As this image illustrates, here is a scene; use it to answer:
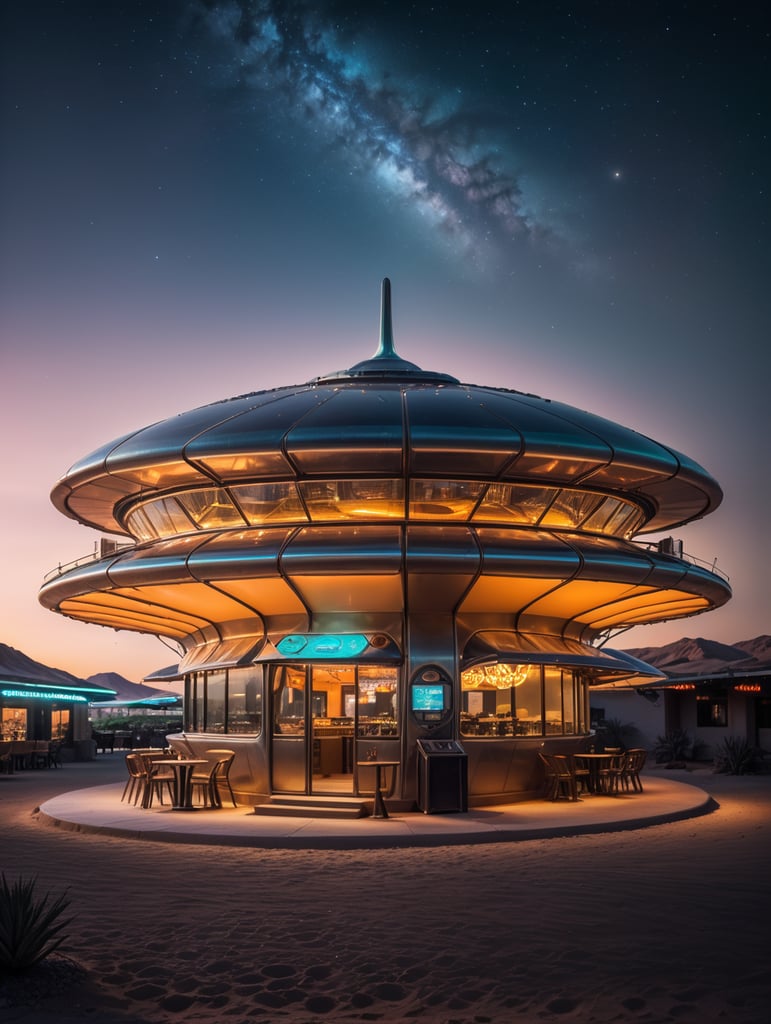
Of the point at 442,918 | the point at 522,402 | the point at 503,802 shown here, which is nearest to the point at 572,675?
the point at 503,802

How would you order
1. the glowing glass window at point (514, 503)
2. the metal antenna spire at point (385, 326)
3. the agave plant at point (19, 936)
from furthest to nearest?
the metal antenna spire at point (385, 326) < the glowing glass window at point (514, 503) < the agave plant at point (19, 936)

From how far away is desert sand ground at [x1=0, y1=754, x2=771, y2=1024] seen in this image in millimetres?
7699

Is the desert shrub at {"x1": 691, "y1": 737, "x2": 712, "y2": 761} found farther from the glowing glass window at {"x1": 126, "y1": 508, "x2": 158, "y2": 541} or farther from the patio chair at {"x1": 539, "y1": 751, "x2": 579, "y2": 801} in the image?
the glowing glass window at {"x1": 126, "y1": 508, "x2": 158, "y2": 541}

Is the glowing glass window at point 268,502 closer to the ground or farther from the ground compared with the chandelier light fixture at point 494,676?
farther from the ground

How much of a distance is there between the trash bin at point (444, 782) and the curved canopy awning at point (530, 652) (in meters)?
2.07

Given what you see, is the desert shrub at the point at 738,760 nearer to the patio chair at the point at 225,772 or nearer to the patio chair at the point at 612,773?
the patio chair at the point at 612,773

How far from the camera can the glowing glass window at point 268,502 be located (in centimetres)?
2183

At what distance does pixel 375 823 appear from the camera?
1803 centimetres

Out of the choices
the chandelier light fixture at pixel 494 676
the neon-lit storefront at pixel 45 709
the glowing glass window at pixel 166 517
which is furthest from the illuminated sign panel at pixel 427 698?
the neon-lit storefront at pixel 45 709

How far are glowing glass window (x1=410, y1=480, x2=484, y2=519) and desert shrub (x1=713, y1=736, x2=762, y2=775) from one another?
55.5 ft

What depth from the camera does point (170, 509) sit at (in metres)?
23.8

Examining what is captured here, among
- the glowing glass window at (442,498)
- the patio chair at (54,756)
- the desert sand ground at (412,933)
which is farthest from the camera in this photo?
the patio chair at (54,756)

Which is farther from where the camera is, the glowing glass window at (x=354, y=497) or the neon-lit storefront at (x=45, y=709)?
the neon-lit storefront at (x=45, y=709)

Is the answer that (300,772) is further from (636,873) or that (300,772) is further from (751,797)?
(751,797)
